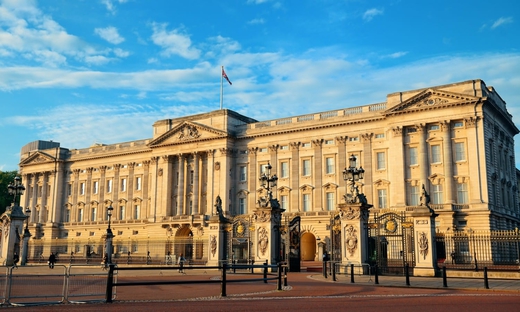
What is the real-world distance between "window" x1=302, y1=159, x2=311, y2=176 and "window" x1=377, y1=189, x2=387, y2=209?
9.59 m

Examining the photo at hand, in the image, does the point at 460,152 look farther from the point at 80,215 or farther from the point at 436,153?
the point at 80,215

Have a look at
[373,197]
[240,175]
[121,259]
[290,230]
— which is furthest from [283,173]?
[290,230]

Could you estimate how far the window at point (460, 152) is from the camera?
5441 centimetres

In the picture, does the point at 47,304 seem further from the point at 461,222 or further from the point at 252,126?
the point at 252,126

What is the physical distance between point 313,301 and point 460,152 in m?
43.6

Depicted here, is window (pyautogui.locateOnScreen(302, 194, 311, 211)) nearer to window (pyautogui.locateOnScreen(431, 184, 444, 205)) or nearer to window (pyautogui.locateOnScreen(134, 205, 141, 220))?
window (pyautogui.locateOnScreen(431, 184, 444, 205))

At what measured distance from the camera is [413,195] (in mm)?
56375

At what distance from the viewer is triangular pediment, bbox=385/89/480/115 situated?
5381cm

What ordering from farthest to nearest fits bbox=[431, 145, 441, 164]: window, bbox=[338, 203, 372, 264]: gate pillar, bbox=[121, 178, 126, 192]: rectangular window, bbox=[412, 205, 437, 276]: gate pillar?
bbox=[121, 178, 126, 192]: rectangular window < bbox=[431, 145, 441, 164]: window < bbox=[338, 203, 372, 264]: gate pillar < bbox=[412, 205, 437, 276]: gate pillar

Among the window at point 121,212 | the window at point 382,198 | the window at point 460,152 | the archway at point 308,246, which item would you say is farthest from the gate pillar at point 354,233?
the window at point 121,212

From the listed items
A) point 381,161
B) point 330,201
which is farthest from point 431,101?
point 330,201

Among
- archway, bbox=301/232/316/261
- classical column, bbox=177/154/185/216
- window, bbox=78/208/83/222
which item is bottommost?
archway, bbox=301/232/316/261

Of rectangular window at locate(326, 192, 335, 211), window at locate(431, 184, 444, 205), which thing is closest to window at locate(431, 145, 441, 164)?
window at locate(431, 184, 444, 205)

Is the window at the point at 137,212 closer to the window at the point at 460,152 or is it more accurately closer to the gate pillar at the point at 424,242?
the window at the point at 460,152
